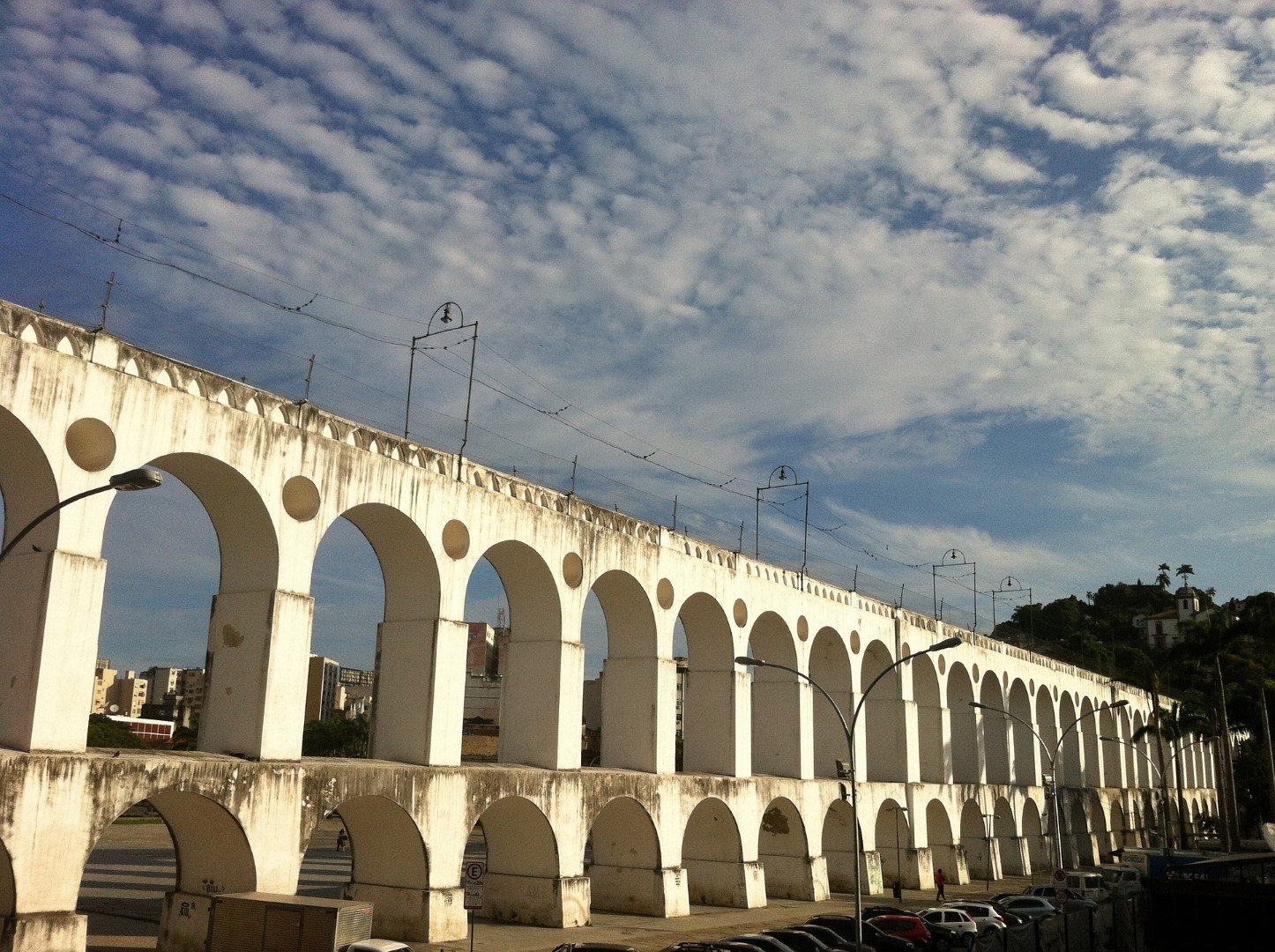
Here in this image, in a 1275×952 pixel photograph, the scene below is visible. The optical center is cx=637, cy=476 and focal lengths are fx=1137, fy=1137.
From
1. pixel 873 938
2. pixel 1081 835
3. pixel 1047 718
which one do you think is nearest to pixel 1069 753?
pixel 1047 718

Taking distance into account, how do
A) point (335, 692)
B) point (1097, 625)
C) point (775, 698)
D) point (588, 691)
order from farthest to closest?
1. point (335, 692)
2. point (1097, 625)
3. point (588, 691)
4. point (775, 698)

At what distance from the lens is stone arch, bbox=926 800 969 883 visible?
165ft

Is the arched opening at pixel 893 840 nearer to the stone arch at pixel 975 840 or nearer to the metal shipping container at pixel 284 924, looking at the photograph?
the stone arch at pixel 975 840

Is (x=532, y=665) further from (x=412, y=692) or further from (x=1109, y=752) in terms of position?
(x=1109, y=752)

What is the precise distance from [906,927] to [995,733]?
36.7m

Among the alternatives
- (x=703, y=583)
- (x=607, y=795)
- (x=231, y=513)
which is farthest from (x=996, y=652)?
(x=231, y=513)

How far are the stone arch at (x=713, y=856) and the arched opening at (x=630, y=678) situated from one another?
3.51 metres

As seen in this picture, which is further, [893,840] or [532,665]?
[893,840]

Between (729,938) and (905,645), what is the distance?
96.3ft

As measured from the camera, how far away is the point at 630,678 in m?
34.7

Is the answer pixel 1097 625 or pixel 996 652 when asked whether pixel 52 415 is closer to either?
pixel 996 652

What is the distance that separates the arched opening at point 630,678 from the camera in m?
34.1

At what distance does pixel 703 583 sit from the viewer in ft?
122

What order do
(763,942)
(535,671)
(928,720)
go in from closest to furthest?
(763,942), (535,671), (928,720)
